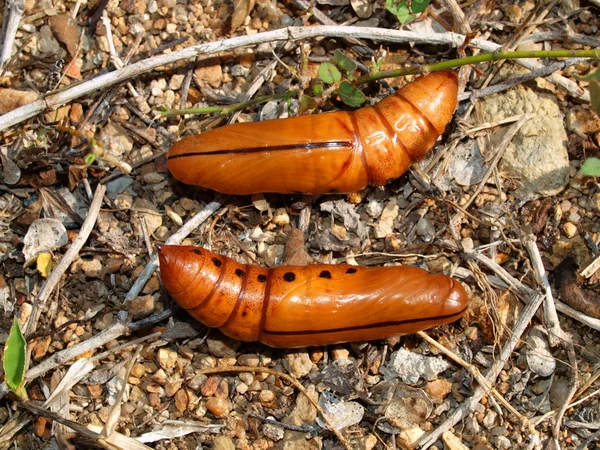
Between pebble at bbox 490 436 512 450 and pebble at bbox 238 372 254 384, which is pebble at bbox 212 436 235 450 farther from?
pebble at bbox 490 436 512 450

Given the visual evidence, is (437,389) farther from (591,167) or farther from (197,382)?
(591,167)

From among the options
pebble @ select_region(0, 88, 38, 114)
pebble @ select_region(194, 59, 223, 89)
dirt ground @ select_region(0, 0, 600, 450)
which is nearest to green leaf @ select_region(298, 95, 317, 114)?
dirt ground @ select_region(0, 0, 600, 450)

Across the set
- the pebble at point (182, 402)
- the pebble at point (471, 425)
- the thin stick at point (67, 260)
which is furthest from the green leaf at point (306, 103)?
the pebble at point (471, 425)

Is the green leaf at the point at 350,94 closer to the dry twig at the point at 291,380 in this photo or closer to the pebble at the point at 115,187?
the pebble at the point at 115,187

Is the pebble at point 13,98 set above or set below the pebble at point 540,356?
above

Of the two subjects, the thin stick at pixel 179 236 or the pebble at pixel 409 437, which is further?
the thin stick at pixel 179 236

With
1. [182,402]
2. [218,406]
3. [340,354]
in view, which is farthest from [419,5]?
[182,402]
